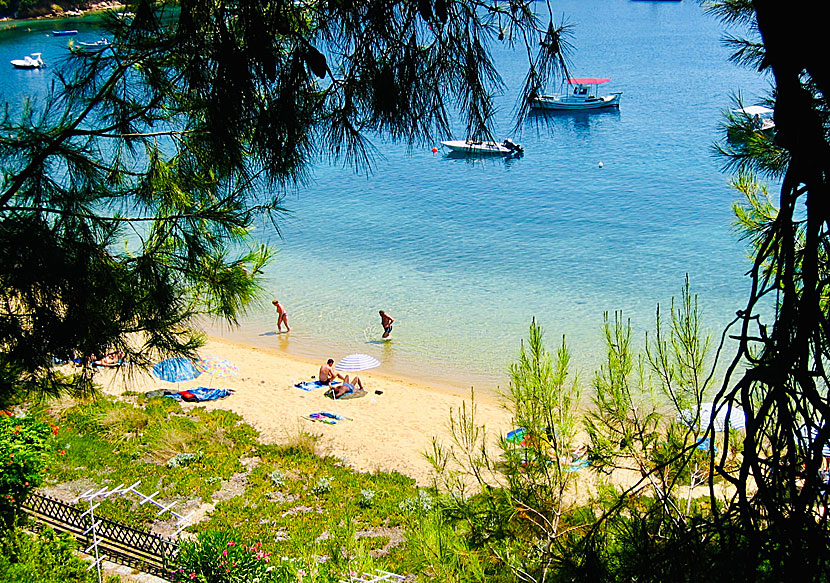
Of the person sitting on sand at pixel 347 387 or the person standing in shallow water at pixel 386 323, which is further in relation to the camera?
the person standing in shallow water at pixel 386 323

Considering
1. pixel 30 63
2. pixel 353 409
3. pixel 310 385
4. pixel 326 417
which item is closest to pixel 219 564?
pixel 326 417

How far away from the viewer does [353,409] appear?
48.1ft

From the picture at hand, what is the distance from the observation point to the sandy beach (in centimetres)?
1219

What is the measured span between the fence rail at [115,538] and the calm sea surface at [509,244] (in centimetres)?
633

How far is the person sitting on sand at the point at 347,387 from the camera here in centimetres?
1536

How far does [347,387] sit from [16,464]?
8.44m

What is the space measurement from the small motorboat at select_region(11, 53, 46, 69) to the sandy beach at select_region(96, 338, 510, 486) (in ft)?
131

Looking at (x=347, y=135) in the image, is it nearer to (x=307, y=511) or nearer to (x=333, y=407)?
(x=307, y=511)

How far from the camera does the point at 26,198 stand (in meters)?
4.77

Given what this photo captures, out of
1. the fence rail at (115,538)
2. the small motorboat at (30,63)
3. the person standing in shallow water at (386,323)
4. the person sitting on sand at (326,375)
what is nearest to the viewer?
the fence rail at (115,538)

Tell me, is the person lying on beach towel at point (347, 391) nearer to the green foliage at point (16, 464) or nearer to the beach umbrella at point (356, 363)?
the beach umbrella at point (356, 363)

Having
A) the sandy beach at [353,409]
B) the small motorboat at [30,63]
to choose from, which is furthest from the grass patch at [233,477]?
the small motorboat at [30,63]

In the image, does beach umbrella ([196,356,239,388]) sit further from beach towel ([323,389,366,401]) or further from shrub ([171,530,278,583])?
shrub ([171,530,278,583])

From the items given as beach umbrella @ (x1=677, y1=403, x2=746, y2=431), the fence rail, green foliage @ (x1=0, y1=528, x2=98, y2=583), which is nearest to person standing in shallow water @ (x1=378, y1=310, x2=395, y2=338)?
beach umbrella @ (x1=677, y1=403, x2=746, y2=431)
